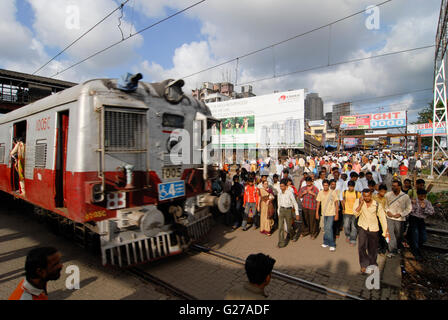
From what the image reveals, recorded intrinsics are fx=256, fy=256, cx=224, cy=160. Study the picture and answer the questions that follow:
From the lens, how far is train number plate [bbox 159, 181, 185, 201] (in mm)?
5064

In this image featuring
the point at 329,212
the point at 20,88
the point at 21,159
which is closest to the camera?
the point at 329,212

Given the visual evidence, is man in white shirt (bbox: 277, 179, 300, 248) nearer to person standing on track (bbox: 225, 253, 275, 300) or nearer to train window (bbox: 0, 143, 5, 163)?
person standing on track (bbox: 225, 253, 275, 300)

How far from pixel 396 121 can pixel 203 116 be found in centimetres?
3007

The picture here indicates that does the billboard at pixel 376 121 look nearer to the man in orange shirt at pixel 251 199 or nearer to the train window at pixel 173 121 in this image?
the man in orange shirt at pixel 251 199

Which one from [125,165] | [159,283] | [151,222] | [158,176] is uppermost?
[125,165]

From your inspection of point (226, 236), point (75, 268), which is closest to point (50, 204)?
point (75, 268)

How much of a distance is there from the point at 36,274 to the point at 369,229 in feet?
16.6

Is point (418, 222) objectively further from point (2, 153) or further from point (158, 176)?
point (2, 153)

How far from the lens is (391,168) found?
18938 mm

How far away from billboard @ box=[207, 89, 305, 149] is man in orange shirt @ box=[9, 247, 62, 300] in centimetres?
2136

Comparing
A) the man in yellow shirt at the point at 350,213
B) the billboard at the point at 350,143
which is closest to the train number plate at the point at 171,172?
the man in yellow shirt at the point at 350,213

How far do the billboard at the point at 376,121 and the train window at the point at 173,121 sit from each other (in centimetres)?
3025

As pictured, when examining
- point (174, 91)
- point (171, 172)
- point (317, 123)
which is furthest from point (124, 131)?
point (317, 123)

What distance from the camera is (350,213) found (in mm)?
6336
